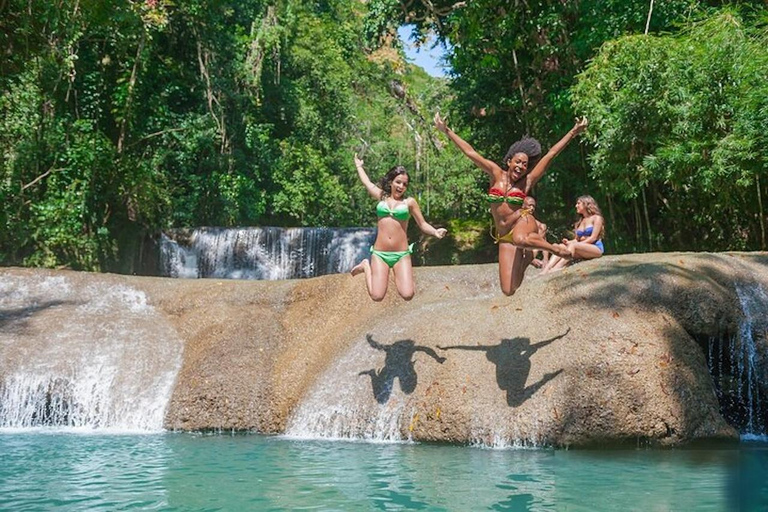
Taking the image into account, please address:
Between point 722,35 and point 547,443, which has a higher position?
point 722,35

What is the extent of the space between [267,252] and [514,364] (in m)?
13.6

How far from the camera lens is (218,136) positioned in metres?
27.2

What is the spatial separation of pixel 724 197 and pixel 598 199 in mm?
5206

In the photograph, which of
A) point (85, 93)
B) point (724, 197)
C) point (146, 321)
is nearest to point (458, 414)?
point (146, 321)

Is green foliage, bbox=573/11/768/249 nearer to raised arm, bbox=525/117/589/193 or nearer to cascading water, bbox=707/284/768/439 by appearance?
cascading water, bbox=707/284/768/439

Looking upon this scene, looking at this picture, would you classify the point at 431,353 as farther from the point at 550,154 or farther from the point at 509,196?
the point at 550,154

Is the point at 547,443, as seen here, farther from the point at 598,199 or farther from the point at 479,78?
the point at 479,78

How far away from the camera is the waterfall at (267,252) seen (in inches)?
928

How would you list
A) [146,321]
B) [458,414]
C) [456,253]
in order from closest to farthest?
[458,414], [146,321], [456,253]

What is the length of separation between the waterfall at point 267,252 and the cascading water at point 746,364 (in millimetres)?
12518

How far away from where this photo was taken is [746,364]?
11477 mm

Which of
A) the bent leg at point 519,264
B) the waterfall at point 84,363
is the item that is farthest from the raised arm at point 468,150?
the waterfall at point 84,363

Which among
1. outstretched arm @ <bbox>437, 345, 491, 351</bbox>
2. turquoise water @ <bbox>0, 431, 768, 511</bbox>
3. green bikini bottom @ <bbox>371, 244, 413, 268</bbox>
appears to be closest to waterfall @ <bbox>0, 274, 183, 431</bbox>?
turquoise water @ <bbox>0, 431, 768, 511</bbox>

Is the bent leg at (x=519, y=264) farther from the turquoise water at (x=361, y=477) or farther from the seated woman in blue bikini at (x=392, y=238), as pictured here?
the turquoise water at (x=361, y=477)
